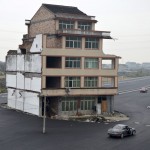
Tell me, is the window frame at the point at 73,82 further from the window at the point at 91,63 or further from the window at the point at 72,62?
the window at the point at 91,63

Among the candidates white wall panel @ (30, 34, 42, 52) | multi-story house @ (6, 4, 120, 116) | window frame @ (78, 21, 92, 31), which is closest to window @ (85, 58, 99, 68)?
multi-story house @ (6, 4, 120, 116)

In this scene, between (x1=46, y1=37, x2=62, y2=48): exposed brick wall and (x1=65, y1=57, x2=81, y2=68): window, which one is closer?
(x1=65, y1=57, x2=81, y2=68): window

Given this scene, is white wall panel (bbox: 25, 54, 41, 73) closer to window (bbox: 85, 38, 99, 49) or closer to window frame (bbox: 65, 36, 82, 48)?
window frame (bbox: 65, 36, 82, 48)

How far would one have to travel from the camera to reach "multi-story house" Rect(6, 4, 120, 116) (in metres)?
66.7

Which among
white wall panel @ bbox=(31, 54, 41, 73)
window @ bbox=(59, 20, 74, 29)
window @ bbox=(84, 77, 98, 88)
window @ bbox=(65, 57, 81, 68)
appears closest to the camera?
white wall panel @ bbox=(31, 54, 41, 73)

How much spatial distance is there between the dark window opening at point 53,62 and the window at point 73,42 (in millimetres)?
2934

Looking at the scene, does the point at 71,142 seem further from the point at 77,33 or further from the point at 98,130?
the point at 77,33

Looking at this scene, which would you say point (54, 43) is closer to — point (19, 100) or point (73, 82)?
point (73, 82)

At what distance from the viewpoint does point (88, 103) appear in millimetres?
71125

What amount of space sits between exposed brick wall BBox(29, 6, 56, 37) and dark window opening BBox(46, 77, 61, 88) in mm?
8196

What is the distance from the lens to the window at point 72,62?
67750mm

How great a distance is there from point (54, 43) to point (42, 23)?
744cm

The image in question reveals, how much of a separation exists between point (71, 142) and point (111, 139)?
203 inches

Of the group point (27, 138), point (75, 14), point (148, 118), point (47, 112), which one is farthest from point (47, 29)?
point (27, 138)
